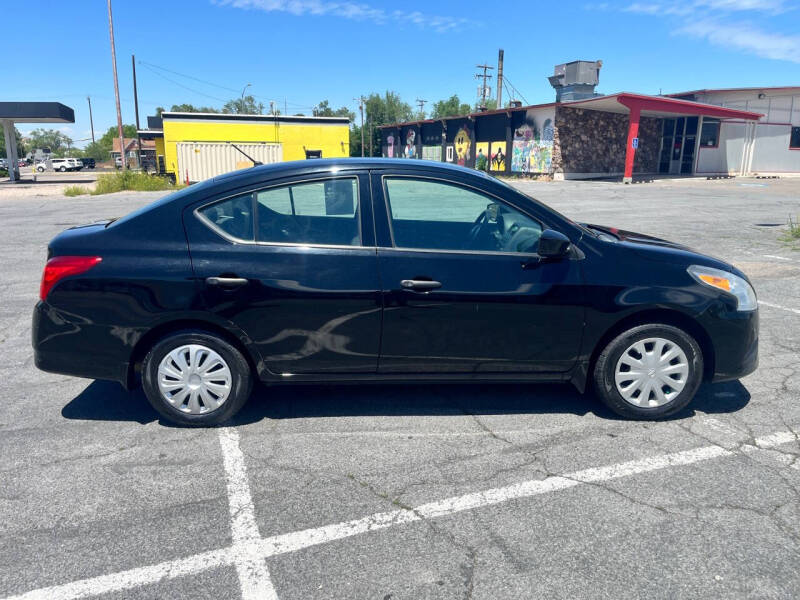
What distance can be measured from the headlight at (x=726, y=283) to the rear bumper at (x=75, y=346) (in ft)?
12.0

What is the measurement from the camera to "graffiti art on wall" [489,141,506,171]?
38875 millimetres

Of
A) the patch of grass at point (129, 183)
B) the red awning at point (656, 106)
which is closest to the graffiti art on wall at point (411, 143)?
the red awning at point (656, 106)

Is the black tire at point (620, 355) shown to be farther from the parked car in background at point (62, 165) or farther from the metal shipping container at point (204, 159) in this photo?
the parked car in background at point (62, 165)

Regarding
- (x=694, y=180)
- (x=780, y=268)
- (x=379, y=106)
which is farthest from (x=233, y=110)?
(x=780, y=268)

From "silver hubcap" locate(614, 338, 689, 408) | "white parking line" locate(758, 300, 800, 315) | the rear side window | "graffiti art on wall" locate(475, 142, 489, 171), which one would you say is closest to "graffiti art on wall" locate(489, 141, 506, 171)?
"graffiti art on wall" locate(475, 142, 489, 171)

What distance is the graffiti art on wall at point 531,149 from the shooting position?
3494 centimetres

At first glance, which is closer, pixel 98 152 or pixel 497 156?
pixel 497 156

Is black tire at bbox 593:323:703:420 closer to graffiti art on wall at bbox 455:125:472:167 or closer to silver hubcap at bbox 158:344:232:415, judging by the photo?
silver hubcap at bbox 158:344:232:415

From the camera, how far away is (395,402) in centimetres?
425

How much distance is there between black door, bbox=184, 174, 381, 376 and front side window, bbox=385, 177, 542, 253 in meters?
0.21

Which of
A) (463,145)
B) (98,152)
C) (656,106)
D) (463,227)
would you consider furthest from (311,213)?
(98,152)

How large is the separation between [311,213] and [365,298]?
659 mm

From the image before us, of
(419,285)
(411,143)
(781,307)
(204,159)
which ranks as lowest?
(781,307)

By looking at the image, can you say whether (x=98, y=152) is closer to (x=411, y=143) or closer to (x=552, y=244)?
(x=411, y=143)
